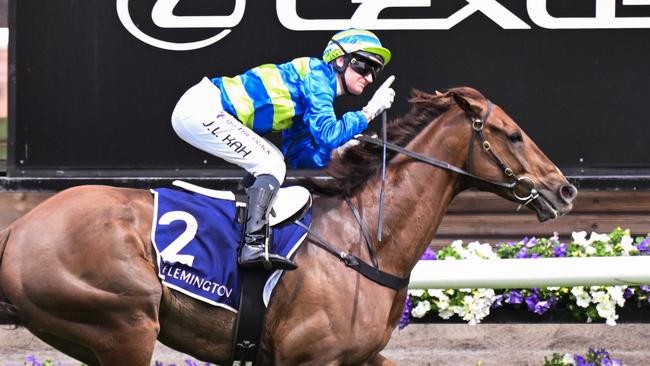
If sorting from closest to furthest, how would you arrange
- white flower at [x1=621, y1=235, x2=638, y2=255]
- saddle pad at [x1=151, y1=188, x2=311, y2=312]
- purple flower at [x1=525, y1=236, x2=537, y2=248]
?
saddle pad at [x1=151, y1=188, x2=311, y2=312] → white flower at [x1=621, y1=235, x2=638, y2=255] → purple flower at [x1=525, y1=236, x2=537, y2=248]

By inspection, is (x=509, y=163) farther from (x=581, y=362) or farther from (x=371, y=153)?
(x=581, y=362)

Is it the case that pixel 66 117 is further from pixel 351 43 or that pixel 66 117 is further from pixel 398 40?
pixel 351 43

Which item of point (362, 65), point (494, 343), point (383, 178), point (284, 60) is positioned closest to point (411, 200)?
point (383, 178)

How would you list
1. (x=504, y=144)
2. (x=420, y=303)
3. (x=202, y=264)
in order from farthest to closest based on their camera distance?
(x=420, y=303) < (x=504, y=144) < (x=202, y=264)

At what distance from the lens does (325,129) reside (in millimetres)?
4969

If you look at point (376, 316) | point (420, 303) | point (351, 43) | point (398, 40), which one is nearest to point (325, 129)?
point (351, 43)

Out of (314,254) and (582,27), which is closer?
(314,254)

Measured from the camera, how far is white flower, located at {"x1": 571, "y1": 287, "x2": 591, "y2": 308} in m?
6.44

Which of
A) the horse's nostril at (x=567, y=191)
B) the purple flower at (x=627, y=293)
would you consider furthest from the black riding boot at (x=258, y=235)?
the purple flower at (x=627, y=293)

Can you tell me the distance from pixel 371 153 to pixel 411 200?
276 mm

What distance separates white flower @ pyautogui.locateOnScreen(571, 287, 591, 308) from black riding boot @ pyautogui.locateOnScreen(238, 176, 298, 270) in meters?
2.18

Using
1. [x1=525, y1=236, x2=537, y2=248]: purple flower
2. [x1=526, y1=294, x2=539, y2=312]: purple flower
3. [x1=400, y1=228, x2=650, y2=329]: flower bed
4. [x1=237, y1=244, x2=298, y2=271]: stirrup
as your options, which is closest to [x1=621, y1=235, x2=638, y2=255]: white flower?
[x1=400, y1=228, x2=650, y2=329]: flower bed

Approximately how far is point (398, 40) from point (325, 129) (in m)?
2.26

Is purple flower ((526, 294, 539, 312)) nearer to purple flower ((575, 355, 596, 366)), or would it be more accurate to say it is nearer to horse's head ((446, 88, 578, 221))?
purple flower ((575, 355, 596, 366))
